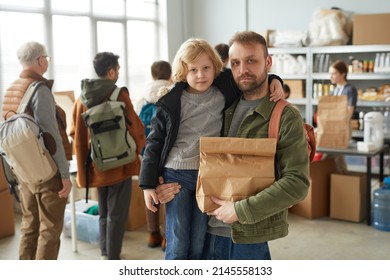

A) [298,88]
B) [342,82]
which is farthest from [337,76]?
[298,88]

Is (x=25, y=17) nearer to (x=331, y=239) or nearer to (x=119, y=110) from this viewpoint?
(x=119, y=110)

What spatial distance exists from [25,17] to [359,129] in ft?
11.9

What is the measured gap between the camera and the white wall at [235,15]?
5898 mm

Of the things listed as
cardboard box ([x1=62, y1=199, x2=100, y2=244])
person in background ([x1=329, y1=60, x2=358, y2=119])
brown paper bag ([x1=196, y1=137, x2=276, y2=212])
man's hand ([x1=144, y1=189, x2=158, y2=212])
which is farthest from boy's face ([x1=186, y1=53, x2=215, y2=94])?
person in background ([x1=329, y1=60, x2=358, y2=119])

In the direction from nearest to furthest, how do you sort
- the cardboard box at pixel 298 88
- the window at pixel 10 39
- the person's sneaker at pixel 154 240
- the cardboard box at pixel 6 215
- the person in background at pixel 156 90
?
1. the person in background at pixel 156 90
2. the person's sneaker at pixel 154 240
3. the cardboard box at pixel 6 215
4. the window at pixel 10 39
5. the cardboard box at pixel 298 88

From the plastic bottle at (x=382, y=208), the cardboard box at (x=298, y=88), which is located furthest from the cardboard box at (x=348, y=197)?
the cardboard box at (x=298, y=88)

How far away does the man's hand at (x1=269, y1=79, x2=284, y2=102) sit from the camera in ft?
4.55

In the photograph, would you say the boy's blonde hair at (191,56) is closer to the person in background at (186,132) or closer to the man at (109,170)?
the person in background at (186,132)

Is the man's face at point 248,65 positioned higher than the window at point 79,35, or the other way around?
the window at point 79,35

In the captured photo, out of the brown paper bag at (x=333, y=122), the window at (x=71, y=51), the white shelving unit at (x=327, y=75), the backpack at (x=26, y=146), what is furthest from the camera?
the white shelving unit at (x=327, y=75)

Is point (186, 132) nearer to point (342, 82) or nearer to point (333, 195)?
point (333, 195)

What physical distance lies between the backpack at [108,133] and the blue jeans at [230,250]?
127cm

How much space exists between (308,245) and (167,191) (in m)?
2.03

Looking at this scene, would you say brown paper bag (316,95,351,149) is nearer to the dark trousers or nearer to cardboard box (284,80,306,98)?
the dark trousers
